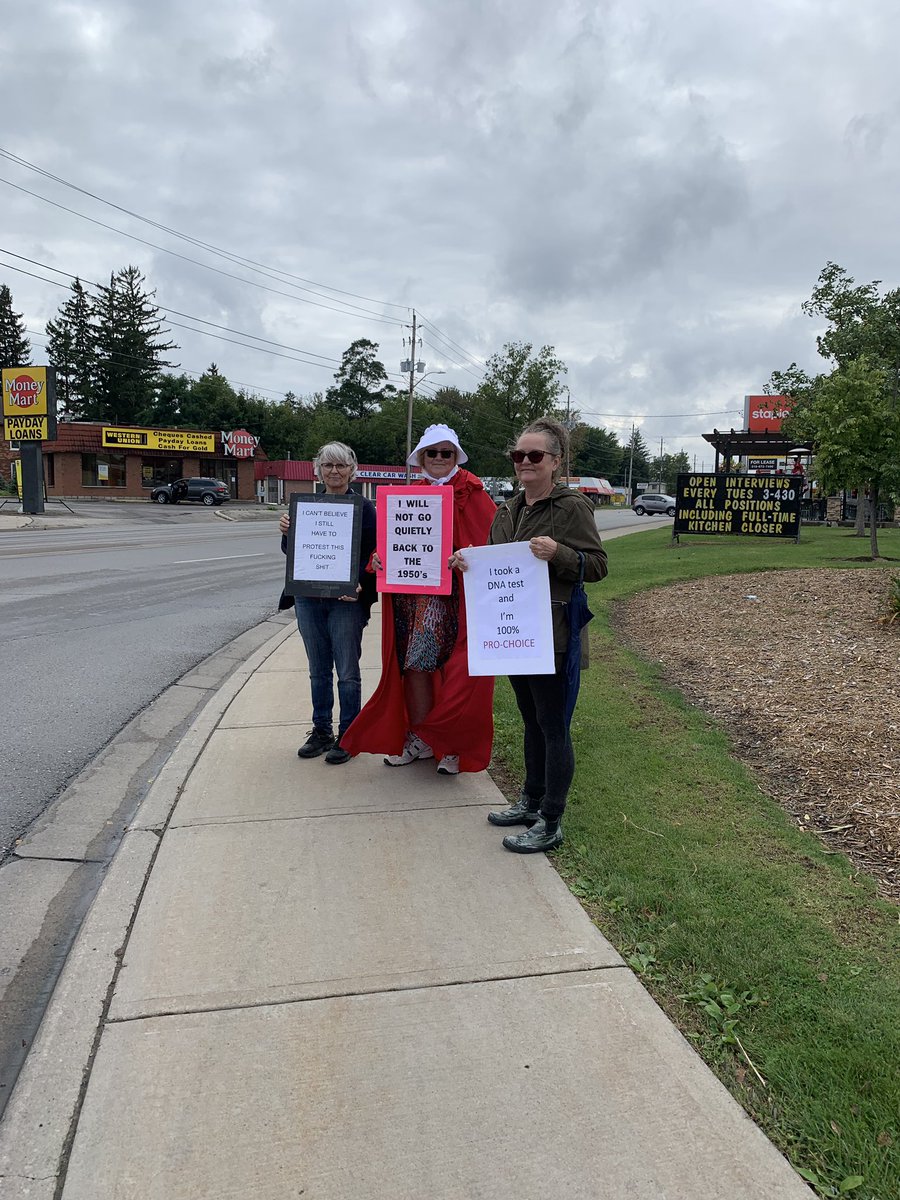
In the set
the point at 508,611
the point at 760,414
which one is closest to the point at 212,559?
the point at 508,611

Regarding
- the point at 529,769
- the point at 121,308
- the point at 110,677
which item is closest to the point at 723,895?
the point at 529,769

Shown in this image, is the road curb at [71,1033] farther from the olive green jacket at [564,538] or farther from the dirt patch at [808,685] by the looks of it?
the dirt patch at [808,685]

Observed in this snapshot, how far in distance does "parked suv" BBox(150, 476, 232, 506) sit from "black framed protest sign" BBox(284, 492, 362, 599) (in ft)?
161

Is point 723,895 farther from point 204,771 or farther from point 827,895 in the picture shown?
point 204,771

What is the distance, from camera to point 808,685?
5.82 metres

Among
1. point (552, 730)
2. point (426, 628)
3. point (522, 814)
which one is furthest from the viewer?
point (426, 628)

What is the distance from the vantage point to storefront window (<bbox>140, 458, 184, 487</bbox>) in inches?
2154

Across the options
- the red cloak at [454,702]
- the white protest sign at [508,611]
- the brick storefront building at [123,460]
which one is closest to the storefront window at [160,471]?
the brick storefront building at [123,460]

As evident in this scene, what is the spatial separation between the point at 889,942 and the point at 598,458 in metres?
125

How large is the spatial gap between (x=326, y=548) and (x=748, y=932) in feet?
9.80

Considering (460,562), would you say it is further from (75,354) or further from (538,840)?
(75,354)

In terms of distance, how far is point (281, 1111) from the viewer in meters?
2.15

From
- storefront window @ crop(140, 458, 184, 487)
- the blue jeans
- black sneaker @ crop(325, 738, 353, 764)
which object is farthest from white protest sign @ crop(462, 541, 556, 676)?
storefront window @ crop(140, 458, 184, 487)

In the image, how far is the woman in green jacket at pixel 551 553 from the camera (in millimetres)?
3426
